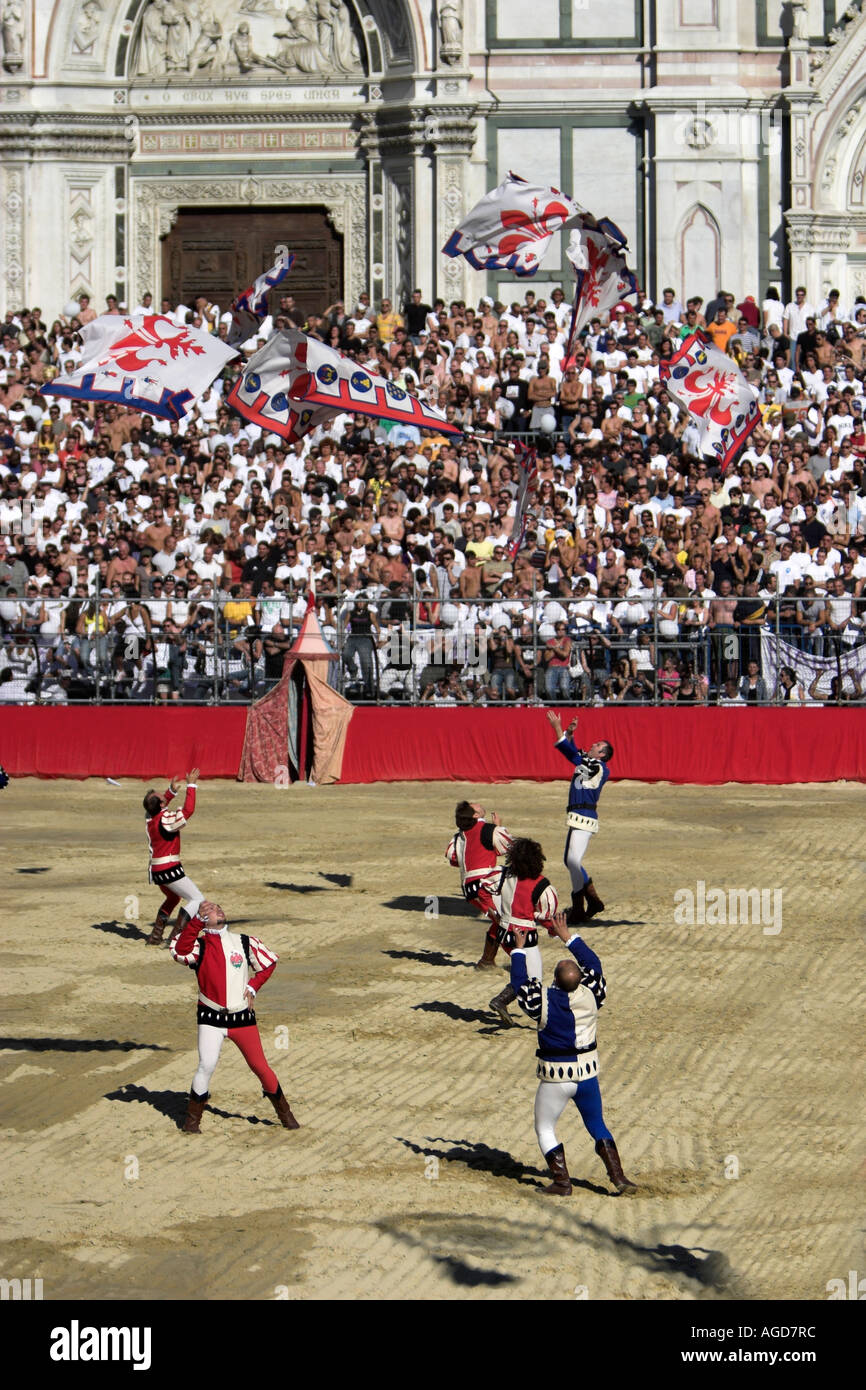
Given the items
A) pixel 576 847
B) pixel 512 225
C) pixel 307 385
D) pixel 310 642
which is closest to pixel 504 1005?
pixel 576 847

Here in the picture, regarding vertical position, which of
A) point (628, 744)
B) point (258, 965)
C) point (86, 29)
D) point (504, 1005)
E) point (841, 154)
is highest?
point (86, 29)

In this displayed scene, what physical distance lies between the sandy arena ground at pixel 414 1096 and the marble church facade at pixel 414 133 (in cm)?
2032

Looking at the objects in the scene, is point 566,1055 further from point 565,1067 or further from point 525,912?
A: point 525,912

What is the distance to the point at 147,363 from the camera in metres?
24.5

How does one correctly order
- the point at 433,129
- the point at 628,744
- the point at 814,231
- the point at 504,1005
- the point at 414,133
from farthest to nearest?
1. the point at 814,231
2. the point at 414,133
3. the point at 433,129
4. the point at 628,744
5. the point at 504,1005

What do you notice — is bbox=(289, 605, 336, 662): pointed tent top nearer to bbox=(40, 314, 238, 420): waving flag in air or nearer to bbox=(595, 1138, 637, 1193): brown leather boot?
bbox=(40, 314, 238, 420): waving flag in air

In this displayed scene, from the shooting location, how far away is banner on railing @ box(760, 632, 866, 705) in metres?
28.1

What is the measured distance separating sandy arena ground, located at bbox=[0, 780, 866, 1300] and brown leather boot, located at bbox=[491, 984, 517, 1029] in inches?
7.5

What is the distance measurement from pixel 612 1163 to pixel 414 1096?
7.46ft

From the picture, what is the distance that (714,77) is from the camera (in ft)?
131

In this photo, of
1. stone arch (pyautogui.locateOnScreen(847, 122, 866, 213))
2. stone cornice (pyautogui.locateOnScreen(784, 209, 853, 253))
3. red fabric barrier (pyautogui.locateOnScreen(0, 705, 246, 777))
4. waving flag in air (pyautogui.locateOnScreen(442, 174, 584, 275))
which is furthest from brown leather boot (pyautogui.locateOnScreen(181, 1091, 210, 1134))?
stone arch (pyautogui.locateOnScreen(847, 122, 866, 213))

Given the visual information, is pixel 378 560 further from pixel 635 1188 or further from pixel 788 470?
pixel 635 1188

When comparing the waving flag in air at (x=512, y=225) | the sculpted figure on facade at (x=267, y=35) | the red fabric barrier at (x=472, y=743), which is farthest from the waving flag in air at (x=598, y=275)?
the sculpted figure on facade at (x=267, y=35)

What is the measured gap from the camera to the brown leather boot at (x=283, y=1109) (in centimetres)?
1282
